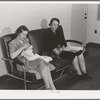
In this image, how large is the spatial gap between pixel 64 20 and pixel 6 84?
6.73ft

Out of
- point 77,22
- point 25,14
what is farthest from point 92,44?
point 25,14

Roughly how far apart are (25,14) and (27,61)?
1.00 metres

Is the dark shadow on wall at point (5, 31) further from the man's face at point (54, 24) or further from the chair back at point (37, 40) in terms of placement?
the man's face at point (54, 24)

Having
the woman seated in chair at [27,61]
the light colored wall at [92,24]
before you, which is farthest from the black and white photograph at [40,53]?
the light colored wall at [92,24]

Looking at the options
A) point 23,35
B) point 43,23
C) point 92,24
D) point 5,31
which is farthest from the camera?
point 92,24

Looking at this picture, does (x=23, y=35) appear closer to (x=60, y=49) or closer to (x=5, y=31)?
(x=5, y=31)

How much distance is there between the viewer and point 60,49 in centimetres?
365

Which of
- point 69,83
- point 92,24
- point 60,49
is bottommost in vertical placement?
point 69,83

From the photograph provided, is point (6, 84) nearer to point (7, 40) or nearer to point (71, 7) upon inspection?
point (7, 40)

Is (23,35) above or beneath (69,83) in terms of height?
above

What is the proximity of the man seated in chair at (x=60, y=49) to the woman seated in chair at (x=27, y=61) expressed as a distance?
578 mm

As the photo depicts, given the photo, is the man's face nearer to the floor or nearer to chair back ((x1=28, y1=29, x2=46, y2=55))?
chair back ((x1=28, y1=29, x2=46, y2=55))

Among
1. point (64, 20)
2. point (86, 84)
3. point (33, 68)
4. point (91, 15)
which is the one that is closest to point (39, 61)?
point (33, 68)

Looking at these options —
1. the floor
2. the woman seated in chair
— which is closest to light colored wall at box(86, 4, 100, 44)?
the floor
